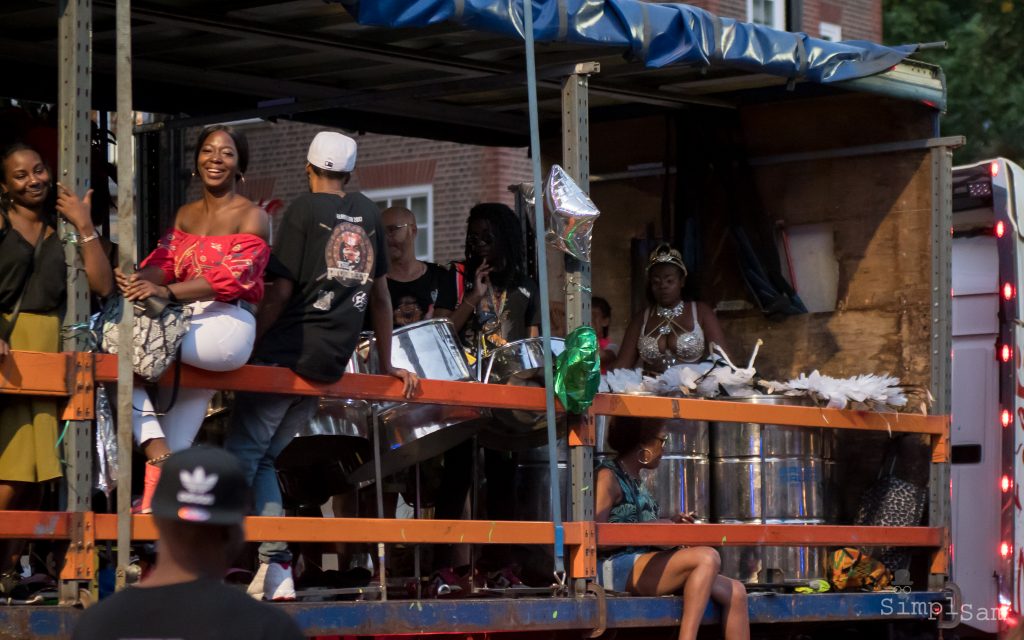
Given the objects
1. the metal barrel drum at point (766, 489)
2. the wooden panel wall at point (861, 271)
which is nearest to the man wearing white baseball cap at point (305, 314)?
the metal barrel drum at point (766, 489)

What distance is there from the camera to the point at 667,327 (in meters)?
8.91

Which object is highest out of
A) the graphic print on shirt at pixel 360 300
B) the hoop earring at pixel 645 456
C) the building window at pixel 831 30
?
the building window at pixel 831 30

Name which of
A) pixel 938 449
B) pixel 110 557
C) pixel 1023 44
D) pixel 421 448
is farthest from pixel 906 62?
pixel 1023 44

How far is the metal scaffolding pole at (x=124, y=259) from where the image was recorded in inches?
207

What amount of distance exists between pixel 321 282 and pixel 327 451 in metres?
1.21

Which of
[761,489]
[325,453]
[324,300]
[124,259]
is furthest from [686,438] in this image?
[124,259]

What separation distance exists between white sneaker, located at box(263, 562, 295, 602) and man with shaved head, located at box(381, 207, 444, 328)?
7.08 feet

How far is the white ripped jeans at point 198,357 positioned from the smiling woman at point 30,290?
33cm

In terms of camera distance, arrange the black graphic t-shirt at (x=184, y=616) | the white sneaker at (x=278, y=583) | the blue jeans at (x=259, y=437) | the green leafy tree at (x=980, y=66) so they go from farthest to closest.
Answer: the green leafy tree at (x=980, y=66) → the blue jeans at (x=259, y=437) → the white sneaker at (x=278, y=583) → the black graphic t-shirt at (x=184, y=616)

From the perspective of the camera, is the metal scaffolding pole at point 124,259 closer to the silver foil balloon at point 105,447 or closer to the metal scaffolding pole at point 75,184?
the metal scaffolding pole at point 75,184

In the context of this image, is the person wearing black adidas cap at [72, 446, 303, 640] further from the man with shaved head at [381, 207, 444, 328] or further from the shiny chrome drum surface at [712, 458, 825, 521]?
the shiny chrome drum surface at [712, 458, 825, 521]

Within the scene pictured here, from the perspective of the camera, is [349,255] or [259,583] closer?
[259,583]

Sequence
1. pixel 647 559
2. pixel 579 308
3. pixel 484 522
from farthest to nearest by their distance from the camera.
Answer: pixel 647 559, pixel 579 308, pixel 484 522

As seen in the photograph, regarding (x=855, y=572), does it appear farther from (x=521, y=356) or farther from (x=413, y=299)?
(x=413, y=299)
